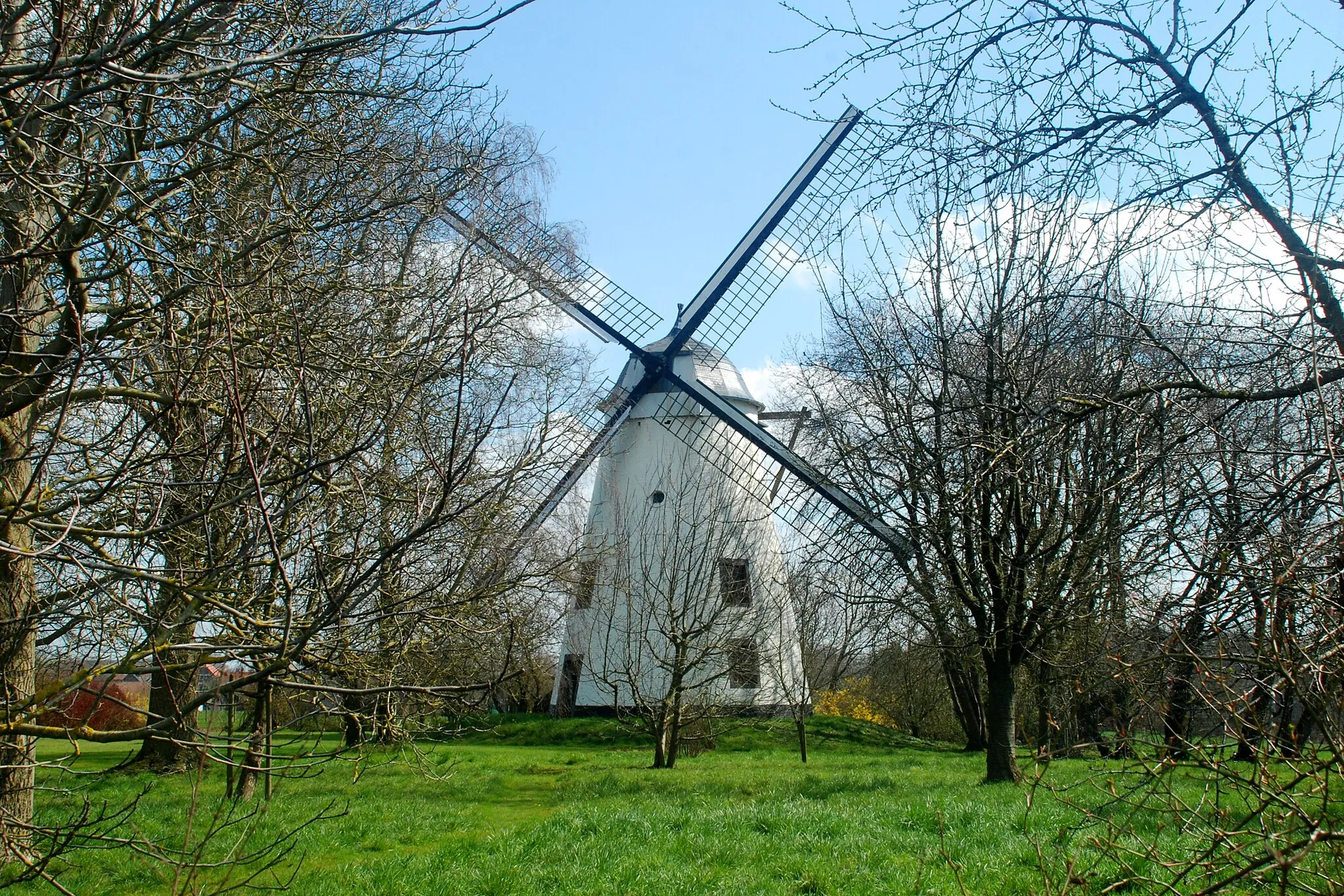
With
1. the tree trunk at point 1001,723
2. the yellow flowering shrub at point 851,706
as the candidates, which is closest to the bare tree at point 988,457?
the tree trunk at point 1001,723

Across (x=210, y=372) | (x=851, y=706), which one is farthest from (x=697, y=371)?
(x=210, y=372)

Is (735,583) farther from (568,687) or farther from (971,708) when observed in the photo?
(568,687)

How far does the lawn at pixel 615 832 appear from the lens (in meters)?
5.50

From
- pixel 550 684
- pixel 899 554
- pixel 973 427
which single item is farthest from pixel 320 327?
pixel 550 684

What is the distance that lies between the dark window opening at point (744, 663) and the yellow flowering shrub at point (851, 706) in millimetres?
9387

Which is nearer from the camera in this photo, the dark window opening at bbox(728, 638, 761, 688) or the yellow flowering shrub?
the dark window opening at bbox(728, 638, 761, 688)

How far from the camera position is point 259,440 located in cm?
338

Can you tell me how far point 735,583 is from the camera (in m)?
17.0

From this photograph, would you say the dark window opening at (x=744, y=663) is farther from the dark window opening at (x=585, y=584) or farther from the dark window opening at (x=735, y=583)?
the dark window opening at (x=585, y=584)

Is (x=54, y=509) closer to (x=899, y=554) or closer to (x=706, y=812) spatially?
(x=706, y=812)

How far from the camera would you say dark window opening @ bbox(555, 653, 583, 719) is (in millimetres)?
21906

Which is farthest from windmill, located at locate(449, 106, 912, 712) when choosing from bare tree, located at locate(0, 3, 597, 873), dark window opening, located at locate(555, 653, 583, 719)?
bare tree, located at locate(0, 3, 597, 873)

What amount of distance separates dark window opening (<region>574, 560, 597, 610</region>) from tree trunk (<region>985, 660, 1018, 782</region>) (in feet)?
15.2

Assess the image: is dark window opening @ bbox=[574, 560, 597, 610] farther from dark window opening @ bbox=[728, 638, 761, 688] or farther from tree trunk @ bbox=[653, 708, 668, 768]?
dark window opening @ bbox=[728, 638, 761, 688]
